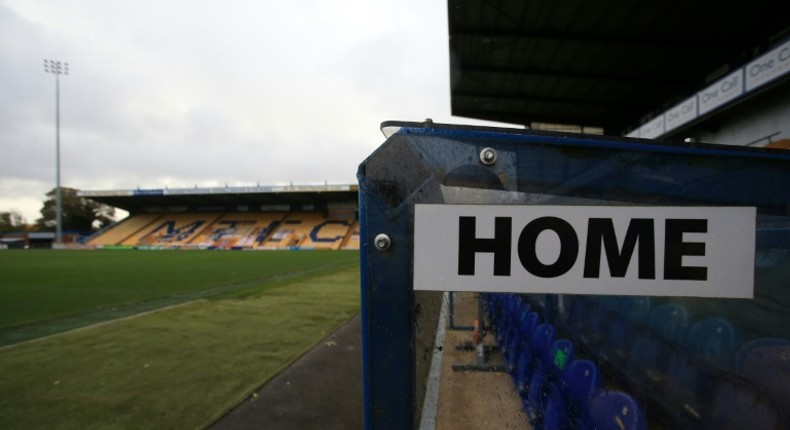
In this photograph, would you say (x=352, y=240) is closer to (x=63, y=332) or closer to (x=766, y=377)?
(x=63, y=332)

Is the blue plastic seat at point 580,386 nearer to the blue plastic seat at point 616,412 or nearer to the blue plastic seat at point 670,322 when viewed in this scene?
the blue plastic seat at point 616,412

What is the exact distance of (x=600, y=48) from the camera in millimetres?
12133

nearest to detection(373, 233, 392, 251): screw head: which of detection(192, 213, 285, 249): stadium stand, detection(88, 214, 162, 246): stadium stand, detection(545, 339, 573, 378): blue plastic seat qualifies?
detection(545, 339, 573, 378): blue plastic seat

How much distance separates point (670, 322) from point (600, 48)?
12920 millimetres

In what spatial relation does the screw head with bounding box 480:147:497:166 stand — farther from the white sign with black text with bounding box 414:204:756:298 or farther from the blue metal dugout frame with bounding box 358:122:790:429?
the white sign with black text with bounding box 414:204:756:298

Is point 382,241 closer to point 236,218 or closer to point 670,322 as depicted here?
point 670,322

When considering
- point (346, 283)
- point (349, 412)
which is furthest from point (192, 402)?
point (346, 283)

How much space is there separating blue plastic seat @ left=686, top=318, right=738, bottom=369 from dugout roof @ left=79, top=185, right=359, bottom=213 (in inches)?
1514

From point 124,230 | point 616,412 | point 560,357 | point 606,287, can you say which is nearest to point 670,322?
point 616,412

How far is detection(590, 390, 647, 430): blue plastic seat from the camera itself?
4.28 ft

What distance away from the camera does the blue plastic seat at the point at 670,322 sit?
4.19 ft

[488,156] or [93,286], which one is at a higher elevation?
[488,156]

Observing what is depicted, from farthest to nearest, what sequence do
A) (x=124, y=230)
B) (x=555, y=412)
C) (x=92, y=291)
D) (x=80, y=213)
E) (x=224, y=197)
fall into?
(x=80, y=213) → (x=124, y=230) → (x=224, y=197) → (x=92, y=291) → (x=555, y=412)

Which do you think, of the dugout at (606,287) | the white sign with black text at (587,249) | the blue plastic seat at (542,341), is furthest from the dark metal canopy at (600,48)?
the white sign with black text at (587,249)
